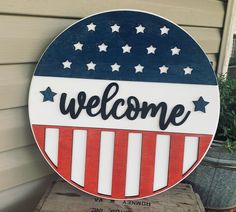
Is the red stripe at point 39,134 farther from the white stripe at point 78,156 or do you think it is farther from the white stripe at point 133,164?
the white stripe at point 133,164

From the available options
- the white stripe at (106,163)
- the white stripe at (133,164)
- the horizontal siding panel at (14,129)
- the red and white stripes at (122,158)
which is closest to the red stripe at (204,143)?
the red and white stripes at (122,158)

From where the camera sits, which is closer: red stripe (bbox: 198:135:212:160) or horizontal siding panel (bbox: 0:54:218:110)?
horizontal siding panel (bbox: 0:54:218:110)

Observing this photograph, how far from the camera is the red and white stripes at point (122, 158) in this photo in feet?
5.10

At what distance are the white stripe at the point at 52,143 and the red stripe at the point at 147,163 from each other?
360 millimetres

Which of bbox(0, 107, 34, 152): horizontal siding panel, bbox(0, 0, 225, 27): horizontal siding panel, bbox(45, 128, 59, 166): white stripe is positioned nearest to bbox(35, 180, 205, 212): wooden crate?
bbox(45, 128, 59, 166): white stripe

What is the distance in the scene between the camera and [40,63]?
1.49 meters

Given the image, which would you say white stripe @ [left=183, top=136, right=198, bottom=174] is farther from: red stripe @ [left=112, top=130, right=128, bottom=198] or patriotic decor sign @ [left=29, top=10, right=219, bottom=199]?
red stripe @ [left=112, top=130, right=128, bottom=198]

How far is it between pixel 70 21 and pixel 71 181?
2.20 feet

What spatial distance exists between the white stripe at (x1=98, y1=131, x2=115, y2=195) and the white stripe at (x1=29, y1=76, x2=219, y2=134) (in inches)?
2.1

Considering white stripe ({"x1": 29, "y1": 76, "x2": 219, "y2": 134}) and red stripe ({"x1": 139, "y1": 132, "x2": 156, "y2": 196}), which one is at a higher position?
white stripe ({"x1": 29, "y1": 76, "x2": 219, "y2": 134})

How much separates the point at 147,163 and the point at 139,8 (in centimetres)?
71

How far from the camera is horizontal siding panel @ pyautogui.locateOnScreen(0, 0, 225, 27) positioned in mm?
1454

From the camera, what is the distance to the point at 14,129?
61.1 inches

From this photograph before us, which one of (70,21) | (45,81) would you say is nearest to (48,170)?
(45,81)
